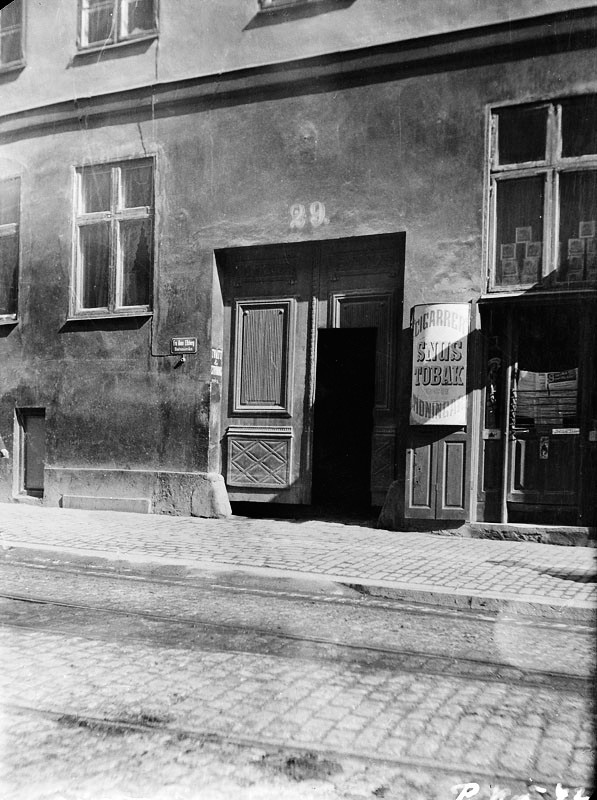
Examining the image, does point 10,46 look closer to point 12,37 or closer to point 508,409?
point 12,37

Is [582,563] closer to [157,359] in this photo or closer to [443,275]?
[443,275]

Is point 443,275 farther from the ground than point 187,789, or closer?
farther from the ground

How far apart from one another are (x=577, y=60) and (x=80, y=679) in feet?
16.8

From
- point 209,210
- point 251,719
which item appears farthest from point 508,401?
point 251,719

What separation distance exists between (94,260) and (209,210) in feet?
6.43

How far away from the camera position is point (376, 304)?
7.85 meters

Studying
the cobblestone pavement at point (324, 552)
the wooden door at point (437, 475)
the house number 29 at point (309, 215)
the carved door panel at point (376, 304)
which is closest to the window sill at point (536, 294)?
the carved door panel at point (376, 304)

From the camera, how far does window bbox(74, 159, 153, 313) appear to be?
3.55 meters

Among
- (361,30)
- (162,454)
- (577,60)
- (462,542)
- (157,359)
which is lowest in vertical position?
(462,542)

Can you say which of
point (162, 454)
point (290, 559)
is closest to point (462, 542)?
point (290, 559)

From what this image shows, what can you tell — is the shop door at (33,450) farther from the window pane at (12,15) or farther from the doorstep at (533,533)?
the doorstep at (533,533)

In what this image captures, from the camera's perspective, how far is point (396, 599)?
4.54 meters

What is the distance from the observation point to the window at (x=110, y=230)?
11.6ft

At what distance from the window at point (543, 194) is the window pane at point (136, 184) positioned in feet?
11.9
